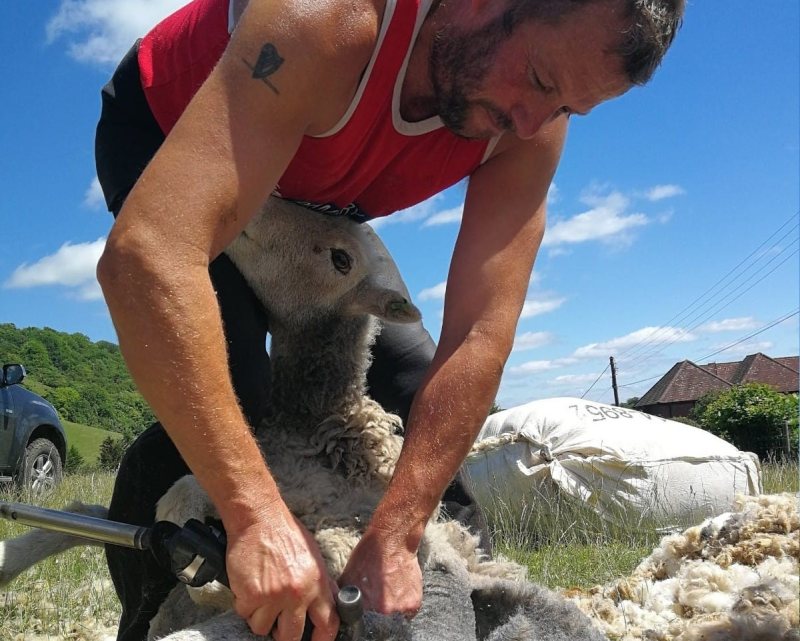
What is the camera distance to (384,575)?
169 cm

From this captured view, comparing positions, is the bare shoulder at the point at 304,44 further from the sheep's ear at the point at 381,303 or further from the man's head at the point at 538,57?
the sheep's ear at the point at 381,303

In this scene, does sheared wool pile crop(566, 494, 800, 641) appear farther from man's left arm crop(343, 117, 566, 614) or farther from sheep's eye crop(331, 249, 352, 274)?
sheep's eye crop(331, 249, 352, 274)

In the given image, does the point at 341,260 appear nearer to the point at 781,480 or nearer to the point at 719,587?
the point at 719,587

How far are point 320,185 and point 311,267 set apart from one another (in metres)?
0.25

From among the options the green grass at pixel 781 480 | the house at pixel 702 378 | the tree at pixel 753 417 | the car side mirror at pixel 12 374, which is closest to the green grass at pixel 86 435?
the tree at pixel 753 417

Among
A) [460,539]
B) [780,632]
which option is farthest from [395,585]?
[780,632]

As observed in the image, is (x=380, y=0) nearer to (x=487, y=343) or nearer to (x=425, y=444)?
(x=487, y=343)

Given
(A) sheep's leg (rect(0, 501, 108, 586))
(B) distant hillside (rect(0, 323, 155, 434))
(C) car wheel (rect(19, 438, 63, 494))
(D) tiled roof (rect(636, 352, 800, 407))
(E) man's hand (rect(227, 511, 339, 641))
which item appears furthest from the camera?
(D) tiled roof (rect(636, 352, 800, 407))

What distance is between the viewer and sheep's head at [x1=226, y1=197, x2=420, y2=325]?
2217 millimetres

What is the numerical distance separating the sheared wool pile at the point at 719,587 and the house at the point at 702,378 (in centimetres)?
3721

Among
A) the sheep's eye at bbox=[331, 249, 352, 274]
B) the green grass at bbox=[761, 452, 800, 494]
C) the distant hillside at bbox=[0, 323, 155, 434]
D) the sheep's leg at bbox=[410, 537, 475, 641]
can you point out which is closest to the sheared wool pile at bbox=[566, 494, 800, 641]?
the sheep's leg at bbox=[410, 537, 475, 641]

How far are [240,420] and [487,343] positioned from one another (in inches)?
28.4

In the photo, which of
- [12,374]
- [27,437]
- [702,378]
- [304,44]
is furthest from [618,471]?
[702,378]

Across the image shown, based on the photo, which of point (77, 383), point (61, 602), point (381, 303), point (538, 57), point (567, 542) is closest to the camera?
point (538, 57)
